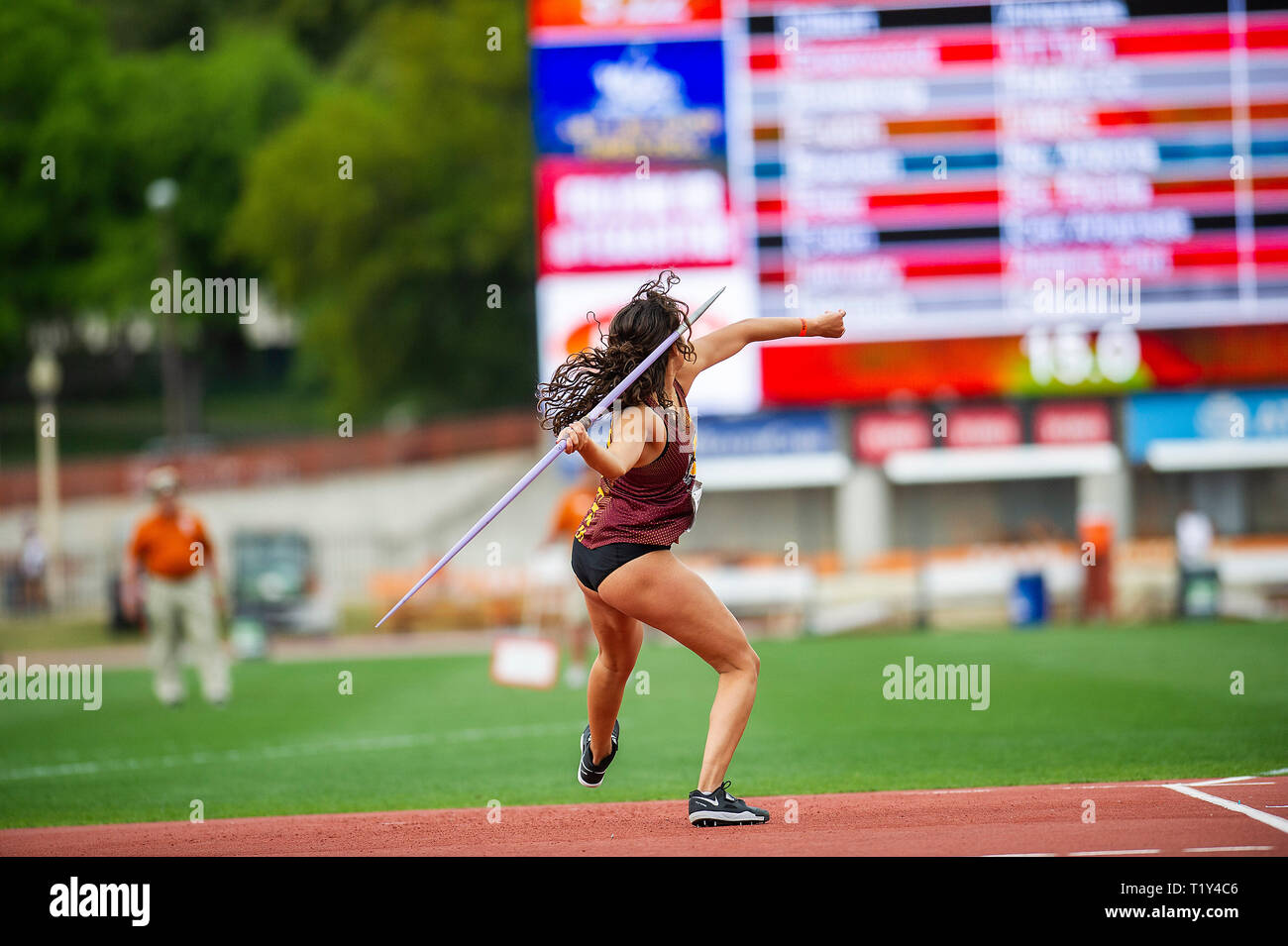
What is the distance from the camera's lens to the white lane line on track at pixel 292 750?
36.3 ft

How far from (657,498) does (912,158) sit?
57.0ft

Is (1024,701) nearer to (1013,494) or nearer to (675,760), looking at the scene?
(675,760)

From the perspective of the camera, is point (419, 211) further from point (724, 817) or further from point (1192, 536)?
point (724, 817)

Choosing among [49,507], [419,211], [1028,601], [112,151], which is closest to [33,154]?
[112,151]

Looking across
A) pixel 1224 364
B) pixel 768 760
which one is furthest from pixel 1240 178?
pixel 768 760

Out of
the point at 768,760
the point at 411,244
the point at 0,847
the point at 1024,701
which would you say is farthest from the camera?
the point at 411,244

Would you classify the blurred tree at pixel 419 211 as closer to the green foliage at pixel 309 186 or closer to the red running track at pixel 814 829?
the green foliage at pixel 309 186

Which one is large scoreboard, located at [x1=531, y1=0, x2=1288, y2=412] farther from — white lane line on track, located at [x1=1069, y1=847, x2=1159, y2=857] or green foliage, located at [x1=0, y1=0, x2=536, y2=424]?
green foliage, located at [x1=0, y1=0, x2=536, y2=424]

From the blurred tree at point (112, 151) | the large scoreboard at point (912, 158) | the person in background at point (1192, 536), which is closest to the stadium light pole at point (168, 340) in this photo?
the blurred tree at point (112, 151)

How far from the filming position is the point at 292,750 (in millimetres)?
11656

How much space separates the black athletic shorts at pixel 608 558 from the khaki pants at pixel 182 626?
29.9 feet

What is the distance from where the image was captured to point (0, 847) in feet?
25.3

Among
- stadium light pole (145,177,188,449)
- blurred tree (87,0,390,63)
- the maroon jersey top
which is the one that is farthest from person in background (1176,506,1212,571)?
blurred tree (87,0,390,63)

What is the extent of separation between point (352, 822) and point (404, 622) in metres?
17.8
